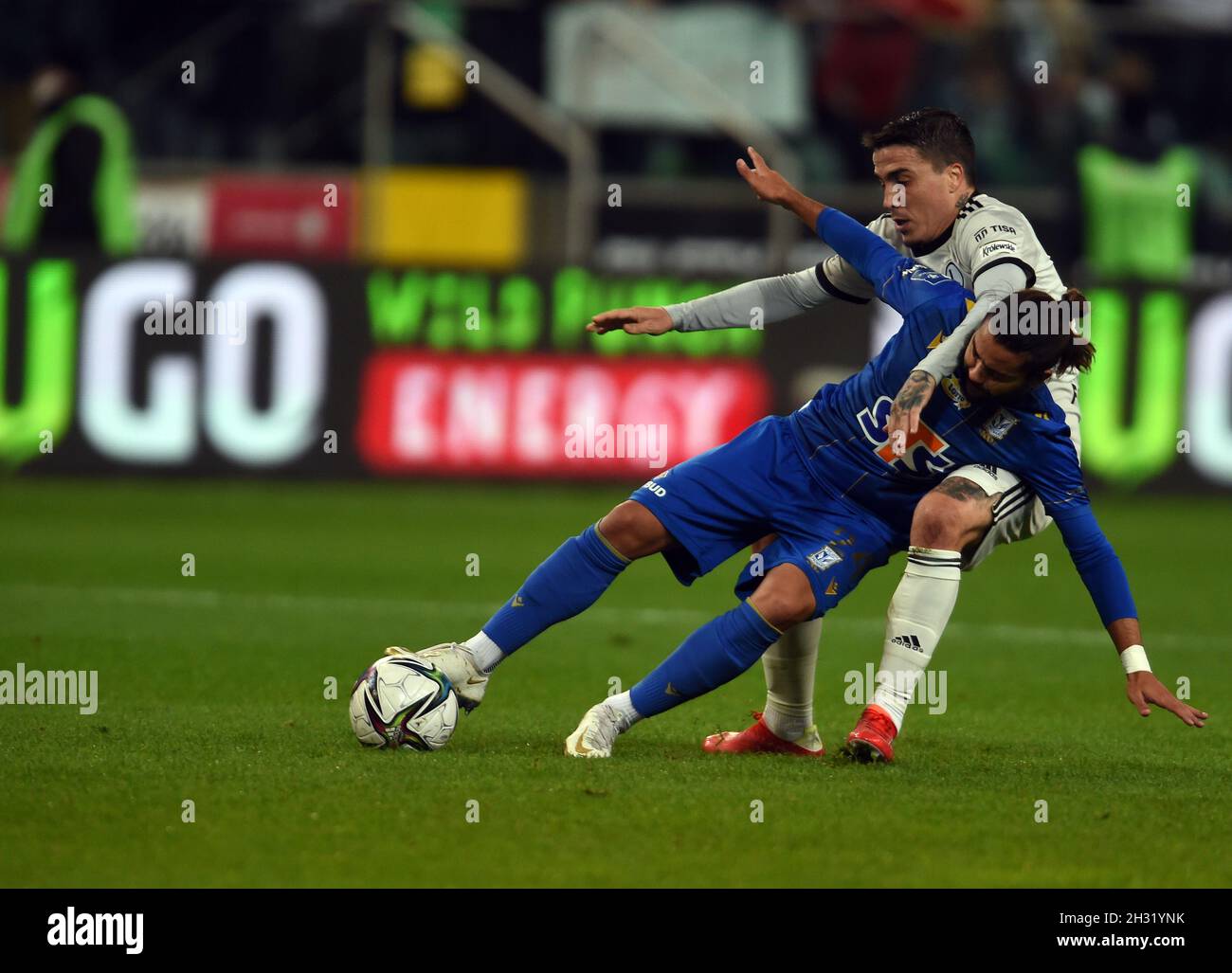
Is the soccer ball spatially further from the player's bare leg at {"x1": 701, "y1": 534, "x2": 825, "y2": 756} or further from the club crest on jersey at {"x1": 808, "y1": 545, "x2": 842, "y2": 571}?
the club crest on jersey at {"x1": 808, "y1": 545, "x2": 842, "y2": 571}

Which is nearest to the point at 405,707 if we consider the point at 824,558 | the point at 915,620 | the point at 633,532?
the point at 633,532

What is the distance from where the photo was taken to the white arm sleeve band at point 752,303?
610cm

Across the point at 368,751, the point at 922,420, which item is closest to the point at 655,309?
the point at 922,420

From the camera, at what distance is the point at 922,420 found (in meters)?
5.73

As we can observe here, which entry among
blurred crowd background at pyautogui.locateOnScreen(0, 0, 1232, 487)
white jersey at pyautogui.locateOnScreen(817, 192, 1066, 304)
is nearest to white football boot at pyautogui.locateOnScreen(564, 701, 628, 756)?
white jersey at pyautogui.locateOnScreen(817, 192, 1066, 304)

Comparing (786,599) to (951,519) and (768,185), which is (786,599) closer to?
(951,519)

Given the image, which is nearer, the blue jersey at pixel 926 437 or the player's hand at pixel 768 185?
the blue jersey at pixel 926 437

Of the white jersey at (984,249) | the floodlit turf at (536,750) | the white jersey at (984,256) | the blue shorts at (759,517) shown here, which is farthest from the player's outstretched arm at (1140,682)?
the white jersey at (984,249)

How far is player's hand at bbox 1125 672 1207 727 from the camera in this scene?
5.28 metres

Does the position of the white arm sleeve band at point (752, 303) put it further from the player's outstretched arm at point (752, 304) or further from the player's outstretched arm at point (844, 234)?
the player's outstretched arm at point (844, 234)

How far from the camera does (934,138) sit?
575cm

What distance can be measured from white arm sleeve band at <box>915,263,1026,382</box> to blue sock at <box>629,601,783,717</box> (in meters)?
0.82

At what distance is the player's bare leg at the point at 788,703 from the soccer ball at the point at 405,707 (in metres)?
0.81
